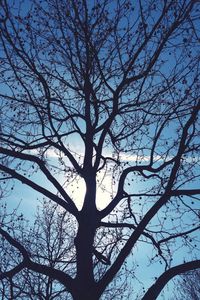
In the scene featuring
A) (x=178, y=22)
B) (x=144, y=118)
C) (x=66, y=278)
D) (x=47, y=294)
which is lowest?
(x=66, y=278)

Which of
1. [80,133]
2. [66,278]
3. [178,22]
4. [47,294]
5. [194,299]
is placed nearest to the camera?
[66,278]

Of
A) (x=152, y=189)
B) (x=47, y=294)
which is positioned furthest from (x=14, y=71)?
(x=47, y=294)

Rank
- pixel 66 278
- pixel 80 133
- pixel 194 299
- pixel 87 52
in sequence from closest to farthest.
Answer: pixel 66 278
pixel 87 52
pixel 80 133
pixel 194 299

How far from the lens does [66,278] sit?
17.7 feet

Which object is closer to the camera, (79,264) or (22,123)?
(79,264)

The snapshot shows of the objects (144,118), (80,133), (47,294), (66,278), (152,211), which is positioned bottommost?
(66,278)

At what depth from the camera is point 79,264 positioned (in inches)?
224

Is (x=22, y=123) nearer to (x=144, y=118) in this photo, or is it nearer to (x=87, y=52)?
(x=87, y=52)

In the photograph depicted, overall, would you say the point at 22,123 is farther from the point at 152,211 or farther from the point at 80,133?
the point at 152,211

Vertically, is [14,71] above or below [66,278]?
above

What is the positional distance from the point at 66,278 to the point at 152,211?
1.73m

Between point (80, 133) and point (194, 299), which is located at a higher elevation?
point (194, 299)

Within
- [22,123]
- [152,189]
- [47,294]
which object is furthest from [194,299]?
[22,123]

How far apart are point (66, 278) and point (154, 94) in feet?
14.6
